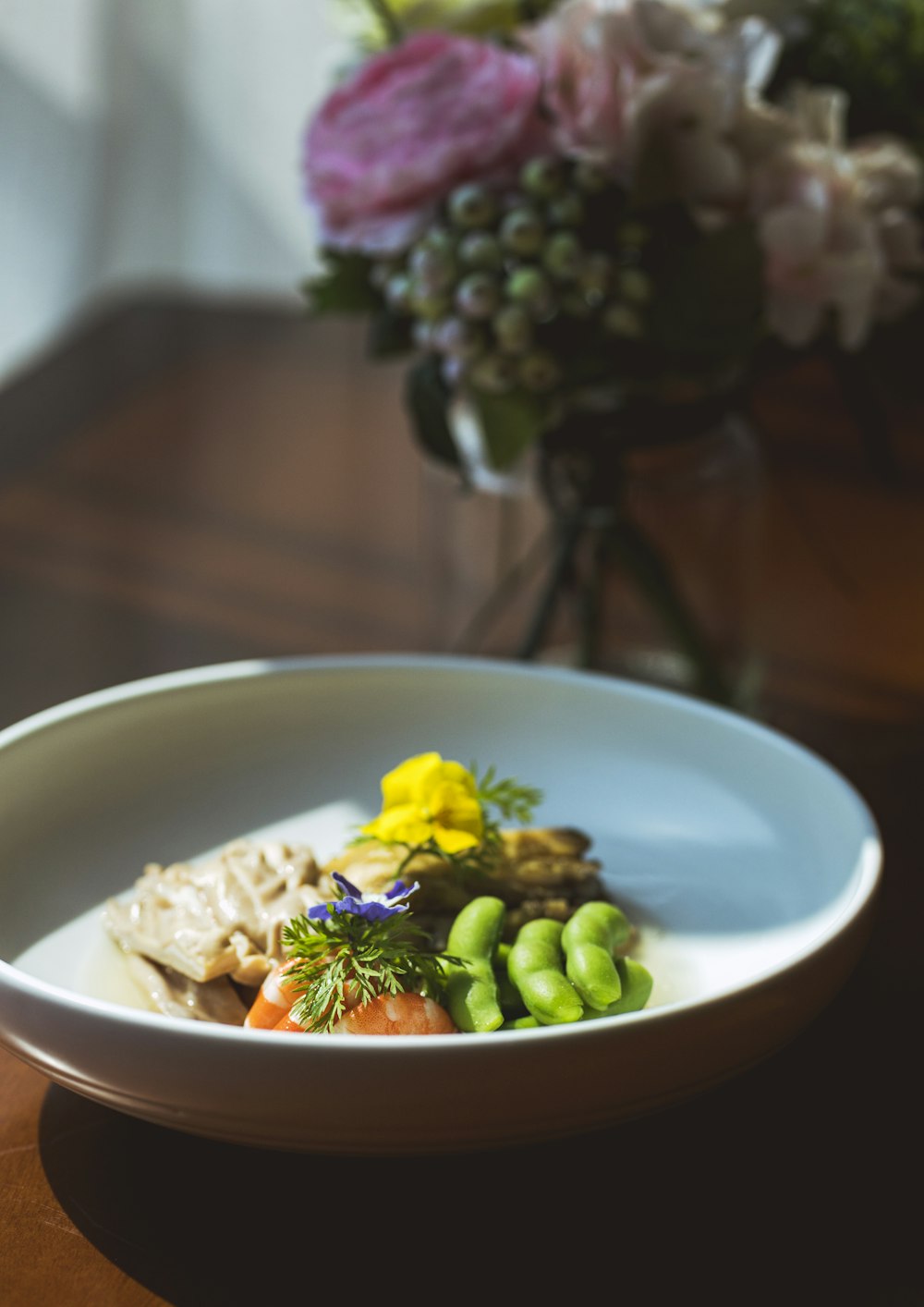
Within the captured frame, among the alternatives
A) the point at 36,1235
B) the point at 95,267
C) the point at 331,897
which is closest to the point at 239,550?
the point at 331,897

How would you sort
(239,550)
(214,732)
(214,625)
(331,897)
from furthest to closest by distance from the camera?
(239,550)
(214,625)
(214,732)
(331,897)

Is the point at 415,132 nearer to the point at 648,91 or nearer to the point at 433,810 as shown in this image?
the point at 648,91

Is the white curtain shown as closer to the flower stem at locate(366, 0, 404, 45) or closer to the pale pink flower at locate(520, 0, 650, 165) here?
the flower stem at locate(366, 0, 404, 45)

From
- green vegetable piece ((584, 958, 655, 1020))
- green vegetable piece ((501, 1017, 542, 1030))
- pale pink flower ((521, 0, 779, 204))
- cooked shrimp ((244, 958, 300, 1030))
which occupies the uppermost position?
pale pink flower ((521, 0, 779, 204))

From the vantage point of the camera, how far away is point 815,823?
2.63 feet

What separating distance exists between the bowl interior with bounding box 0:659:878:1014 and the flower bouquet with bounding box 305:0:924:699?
19 cm

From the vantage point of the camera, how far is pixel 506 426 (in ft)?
3.21

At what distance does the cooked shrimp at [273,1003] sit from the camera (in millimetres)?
619

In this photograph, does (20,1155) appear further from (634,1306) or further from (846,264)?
(846,264)

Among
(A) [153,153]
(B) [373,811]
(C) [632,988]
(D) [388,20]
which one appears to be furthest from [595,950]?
(A) [153,153]

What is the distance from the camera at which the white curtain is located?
2150 millimetres

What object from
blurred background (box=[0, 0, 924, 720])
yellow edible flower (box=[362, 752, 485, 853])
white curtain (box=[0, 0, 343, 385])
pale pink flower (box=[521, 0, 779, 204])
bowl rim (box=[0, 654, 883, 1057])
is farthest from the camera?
white curtain (box=[0, 0, 343, 385])

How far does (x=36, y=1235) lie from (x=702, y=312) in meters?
0.67

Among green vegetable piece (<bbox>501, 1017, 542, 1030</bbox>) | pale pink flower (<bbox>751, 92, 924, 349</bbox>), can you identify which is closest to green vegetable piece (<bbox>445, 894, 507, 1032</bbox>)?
green vegetable piece (<bbox>501, 1017, 542, 1030</bbox>)
